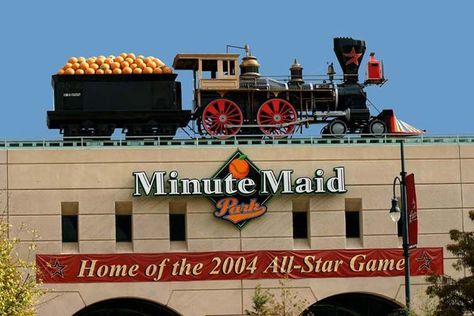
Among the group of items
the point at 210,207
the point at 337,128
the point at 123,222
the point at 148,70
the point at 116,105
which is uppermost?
the point at 148,70

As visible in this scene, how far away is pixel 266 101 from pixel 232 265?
24.7 ft

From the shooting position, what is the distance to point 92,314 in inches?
2712

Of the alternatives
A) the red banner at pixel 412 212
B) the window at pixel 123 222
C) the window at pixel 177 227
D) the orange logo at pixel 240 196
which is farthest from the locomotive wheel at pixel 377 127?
the window at pixel 123 222

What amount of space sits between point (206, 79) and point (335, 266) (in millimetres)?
9447

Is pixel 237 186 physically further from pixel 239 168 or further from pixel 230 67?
pixel 230 67

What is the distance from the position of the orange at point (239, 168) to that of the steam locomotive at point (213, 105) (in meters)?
1.98

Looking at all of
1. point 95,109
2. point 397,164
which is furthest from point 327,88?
point 95,109

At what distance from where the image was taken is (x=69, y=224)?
223 ft

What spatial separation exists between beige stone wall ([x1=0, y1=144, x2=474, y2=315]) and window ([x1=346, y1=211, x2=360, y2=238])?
18.2 inches

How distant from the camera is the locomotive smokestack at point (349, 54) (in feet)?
242

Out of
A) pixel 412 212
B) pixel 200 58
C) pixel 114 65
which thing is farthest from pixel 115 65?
pixel 412 212

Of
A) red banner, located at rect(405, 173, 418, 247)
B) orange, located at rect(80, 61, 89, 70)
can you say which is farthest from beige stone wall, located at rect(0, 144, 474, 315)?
red banner, located at rect(405, 173, 418, 247)

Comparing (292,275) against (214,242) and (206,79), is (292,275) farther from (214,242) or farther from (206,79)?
(206,79)

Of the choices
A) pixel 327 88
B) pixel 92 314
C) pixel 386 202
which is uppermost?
pixel 327 88
